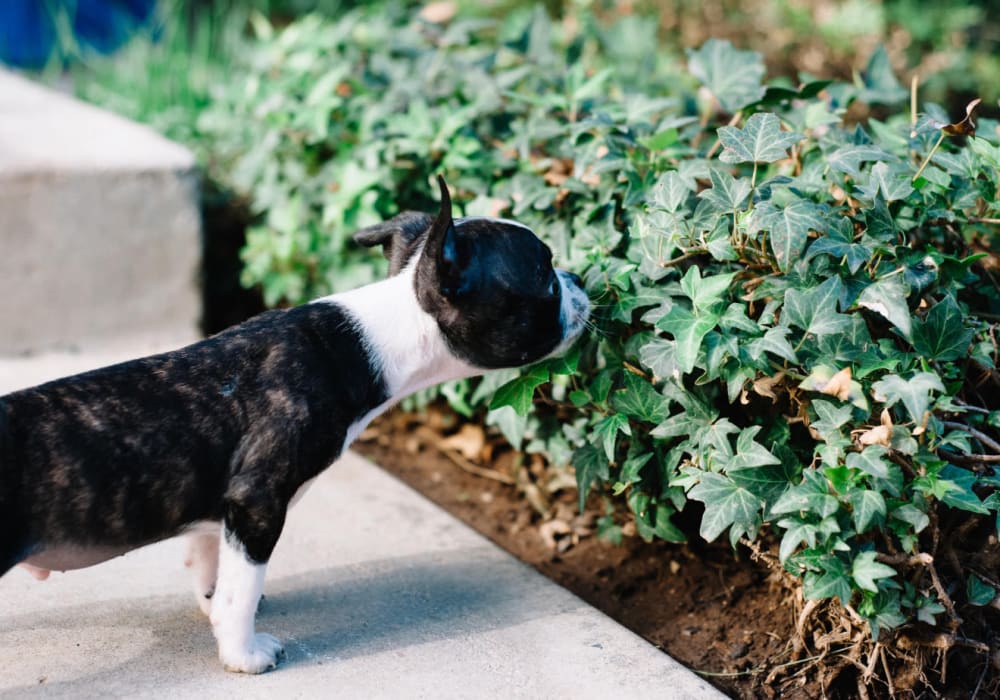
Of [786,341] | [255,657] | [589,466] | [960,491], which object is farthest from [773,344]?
[255,657]

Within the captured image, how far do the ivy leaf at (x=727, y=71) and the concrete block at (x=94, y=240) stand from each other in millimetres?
2561

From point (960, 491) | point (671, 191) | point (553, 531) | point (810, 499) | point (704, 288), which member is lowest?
point (553, 531)

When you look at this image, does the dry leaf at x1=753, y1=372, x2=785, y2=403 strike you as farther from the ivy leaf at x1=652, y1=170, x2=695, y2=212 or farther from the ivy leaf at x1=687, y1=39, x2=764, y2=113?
the ivy leaf at x1=687, y1=39, x2=764, y2=113

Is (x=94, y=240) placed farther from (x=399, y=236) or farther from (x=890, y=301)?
(x=890, y=301)

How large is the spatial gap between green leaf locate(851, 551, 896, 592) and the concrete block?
144 inches

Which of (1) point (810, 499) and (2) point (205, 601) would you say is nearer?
(1) point (810, 499)

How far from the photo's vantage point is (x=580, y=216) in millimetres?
3816

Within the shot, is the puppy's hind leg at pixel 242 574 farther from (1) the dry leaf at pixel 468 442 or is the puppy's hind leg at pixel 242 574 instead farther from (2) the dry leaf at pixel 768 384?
(1) the dry leaf at pixel 468 442

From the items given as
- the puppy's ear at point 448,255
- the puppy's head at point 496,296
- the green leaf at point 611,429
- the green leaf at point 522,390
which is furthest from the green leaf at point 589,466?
the puppy's ear at point 448,255

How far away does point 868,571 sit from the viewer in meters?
2.69

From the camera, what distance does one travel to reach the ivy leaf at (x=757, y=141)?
3045 mm

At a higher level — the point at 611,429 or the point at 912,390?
the point at 912,390

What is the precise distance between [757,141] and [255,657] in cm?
204

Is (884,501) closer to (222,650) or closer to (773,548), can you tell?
(773,548)
